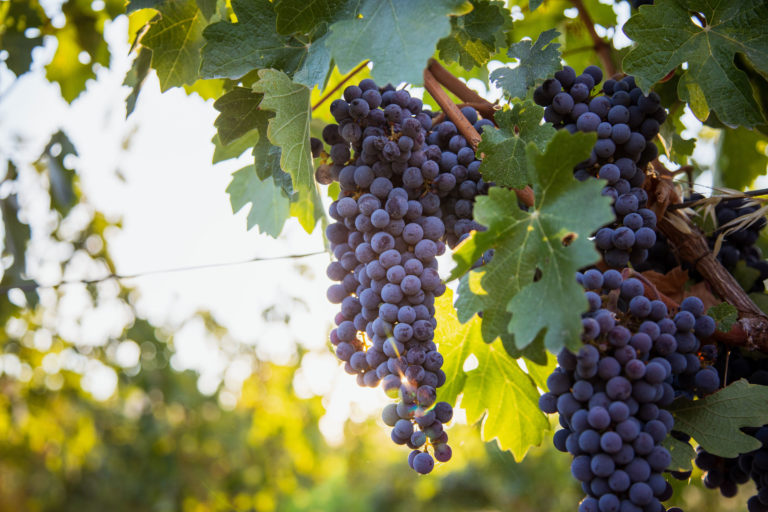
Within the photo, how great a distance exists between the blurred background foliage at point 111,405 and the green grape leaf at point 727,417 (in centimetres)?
106

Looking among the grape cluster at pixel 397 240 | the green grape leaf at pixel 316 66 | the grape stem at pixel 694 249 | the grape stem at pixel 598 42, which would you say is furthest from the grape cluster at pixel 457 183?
the grape stem at pixel 598 42

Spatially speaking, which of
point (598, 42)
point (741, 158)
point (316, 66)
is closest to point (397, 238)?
point (316, 66)

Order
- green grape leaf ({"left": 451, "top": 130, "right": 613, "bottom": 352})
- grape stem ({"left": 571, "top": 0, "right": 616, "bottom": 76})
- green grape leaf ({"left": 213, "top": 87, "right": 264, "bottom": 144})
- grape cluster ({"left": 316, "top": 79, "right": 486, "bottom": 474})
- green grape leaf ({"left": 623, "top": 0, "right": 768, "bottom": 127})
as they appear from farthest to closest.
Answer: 1. grape stem ({"left": 571, "top": 0, "right": 616, "bottom": 76})
2. green grape leaf ({"left": 213, "top": 87, "right": 264, "bottom": 144})
3. green grape leaf ({"left": 623, "top": 0, "right": 768, "bottom": 127})
4. grape cluster ({"left": 316, "top": 79, "right": 486, "bottom": 474})
5. green grape leaf ({"left": 451, "top": 130, "right": 613, "bottom": 352})

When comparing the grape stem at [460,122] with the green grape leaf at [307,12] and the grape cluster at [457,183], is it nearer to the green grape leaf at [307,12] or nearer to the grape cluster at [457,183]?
the grape cluster at [457,183]

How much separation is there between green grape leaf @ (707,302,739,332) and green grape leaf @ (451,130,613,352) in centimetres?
29

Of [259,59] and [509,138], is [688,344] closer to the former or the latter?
[509,138]

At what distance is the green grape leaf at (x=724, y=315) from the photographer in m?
0.88

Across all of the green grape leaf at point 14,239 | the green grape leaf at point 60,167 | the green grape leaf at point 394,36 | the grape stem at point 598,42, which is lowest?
the green grape leaf at point 14,239

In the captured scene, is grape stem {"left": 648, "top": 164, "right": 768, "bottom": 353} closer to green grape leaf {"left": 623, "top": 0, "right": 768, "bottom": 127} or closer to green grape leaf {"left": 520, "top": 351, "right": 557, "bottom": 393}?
green grape leaf {"left": 623, "top": 0, "right": 768, "bottom": 127}

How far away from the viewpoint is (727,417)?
2.79 ft

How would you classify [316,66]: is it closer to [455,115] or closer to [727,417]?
[455,115]

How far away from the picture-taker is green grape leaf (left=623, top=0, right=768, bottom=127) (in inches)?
36.2

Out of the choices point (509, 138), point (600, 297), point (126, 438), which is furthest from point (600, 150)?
point (126, 438)

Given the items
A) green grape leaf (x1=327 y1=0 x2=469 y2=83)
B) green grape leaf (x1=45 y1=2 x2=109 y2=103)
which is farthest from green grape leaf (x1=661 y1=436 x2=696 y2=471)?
green grape leaf (x1=45 y1=2 x2=109 y2=103)
